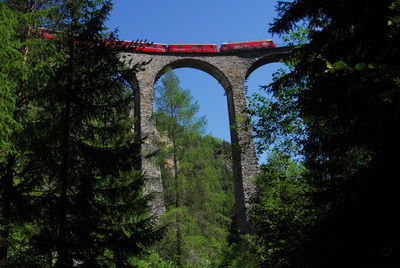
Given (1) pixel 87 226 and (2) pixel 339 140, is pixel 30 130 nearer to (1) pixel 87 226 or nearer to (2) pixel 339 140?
(1) pixel 87 226

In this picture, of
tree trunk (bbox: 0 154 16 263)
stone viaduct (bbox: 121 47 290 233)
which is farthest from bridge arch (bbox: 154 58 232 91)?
tree trunk (bbox: 0 154 16 263)

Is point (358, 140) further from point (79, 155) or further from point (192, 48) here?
point (192, 48)

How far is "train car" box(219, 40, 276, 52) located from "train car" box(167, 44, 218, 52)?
580mm

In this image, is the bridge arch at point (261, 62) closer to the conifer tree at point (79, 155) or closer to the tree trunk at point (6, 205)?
the conifer tree at point (79, 155)

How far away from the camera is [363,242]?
133 inches

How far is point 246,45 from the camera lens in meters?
21.3

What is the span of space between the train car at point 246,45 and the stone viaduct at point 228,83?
10.9 inches

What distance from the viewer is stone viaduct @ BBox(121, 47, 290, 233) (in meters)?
17.2

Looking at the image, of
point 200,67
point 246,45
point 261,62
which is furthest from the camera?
point 261,62

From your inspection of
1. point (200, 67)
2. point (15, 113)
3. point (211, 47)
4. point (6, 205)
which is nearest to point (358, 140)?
point (6, 205)

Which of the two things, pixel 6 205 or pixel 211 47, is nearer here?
pixel 6 205

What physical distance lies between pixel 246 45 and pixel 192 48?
3362 mm

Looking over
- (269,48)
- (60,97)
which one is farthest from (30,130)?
(269,48)

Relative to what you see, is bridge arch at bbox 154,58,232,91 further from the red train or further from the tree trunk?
the tree trunk
